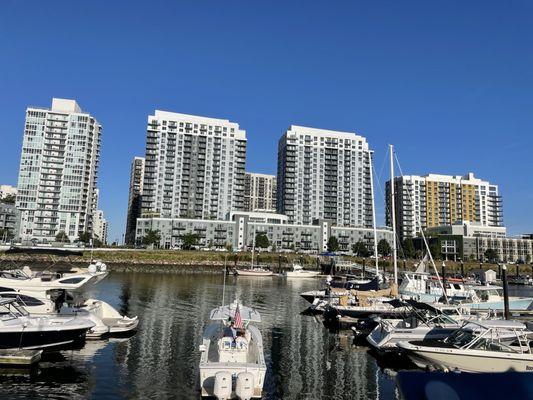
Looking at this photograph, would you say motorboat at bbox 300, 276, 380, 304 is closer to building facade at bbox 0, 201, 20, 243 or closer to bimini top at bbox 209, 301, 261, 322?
bimini top at bbox 209, 301, 261, 322

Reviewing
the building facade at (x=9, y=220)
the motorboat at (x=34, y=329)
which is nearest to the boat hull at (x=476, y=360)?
the motorboat at (x=34, y=329)

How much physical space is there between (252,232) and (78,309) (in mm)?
151324

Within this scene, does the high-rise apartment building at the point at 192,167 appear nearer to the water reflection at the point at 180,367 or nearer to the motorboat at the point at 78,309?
the water reflection at the point at 180,367

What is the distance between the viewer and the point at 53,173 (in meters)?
174

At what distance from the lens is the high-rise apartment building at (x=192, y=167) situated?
188 metres

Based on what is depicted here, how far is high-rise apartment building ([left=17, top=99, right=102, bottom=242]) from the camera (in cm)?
17275

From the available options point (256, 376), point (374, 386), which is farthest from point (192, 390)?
point (374, 386)

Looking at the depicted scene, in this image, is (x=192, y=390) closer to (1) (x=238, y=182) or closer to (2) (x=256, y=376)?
(2) (x=256, y=376)

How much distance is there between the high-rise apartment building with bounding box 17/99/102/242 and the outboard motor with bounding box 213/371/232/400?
175 m

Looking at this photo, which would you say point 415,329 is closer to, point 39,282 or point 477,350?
point 477,350

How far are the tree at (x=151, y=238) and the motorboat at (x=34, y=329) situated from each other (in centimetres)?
14025

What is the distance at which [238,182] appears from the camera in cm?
19750

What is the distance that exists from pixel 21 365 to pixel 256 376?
13475 mm

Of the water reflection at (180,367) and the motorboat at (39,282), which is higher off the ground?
the motorboat at (39,282)
